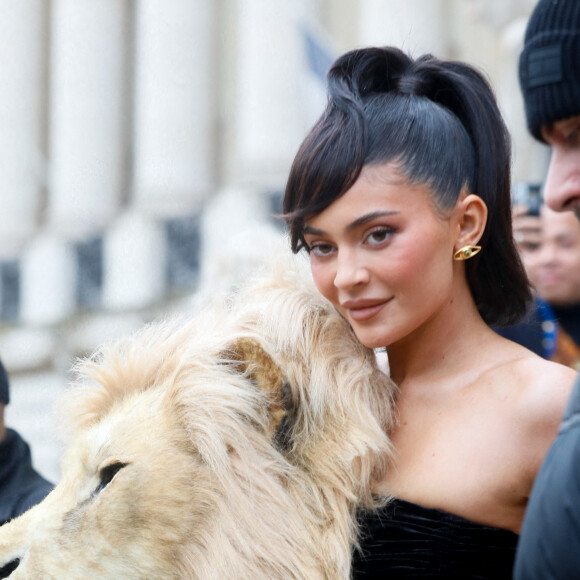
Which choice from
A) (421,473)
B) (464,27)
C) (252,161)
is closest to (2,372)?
(421,473)

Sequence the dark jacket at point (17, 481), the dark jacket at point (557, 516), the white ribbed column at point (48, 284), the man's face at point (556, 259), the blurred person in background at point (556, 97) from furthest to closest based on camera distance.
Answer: the white ribbed column at point (48, 284) < the man's face at point (556, 259) < the dark jacket at point (17, 481) < the blurred person in background at point (556, 97) < the dark jacket at point (557, 516)

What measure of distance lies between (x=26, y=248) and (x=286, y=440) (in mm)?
14291

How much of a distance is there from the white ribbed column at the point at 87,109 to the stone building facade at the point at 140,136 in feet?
0.08

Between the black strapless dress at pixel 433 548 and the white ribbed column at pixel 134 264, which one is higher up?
the black strapless dress at pixel 433 548

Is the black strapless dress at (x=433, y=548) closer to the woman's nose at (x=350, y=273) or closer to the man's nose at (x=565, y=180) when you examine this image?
the woman's nose at (x=350, y=273)

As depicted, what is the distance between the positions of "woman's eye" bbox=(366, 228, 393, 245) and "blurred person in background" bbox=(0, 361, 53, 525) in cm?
147

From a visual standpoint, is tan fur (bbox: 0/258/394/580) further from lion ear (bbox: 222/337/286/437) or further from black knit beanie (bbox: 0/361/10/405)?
black knit beanie (bbox: 0/361/10/405)

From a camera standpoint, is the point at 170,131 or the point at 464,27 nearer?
the point at 464,27

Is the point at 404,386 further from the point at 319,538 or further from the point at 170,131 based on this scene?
the point at 170,131

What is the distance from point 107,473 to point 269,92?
38.0 feet

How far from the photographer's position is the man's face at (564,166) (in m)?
2.09

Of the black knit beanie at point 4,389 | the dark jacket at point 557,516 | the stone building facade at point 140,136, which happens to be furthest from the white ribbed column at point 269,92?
the dark jacket at point 557,516

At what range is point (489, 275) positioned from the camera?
236 centimetres

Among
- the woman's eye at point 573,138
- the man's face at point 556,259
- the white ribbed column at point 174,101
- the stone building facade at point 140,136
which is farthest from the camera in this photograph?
the white ribbed column at point 174,101
